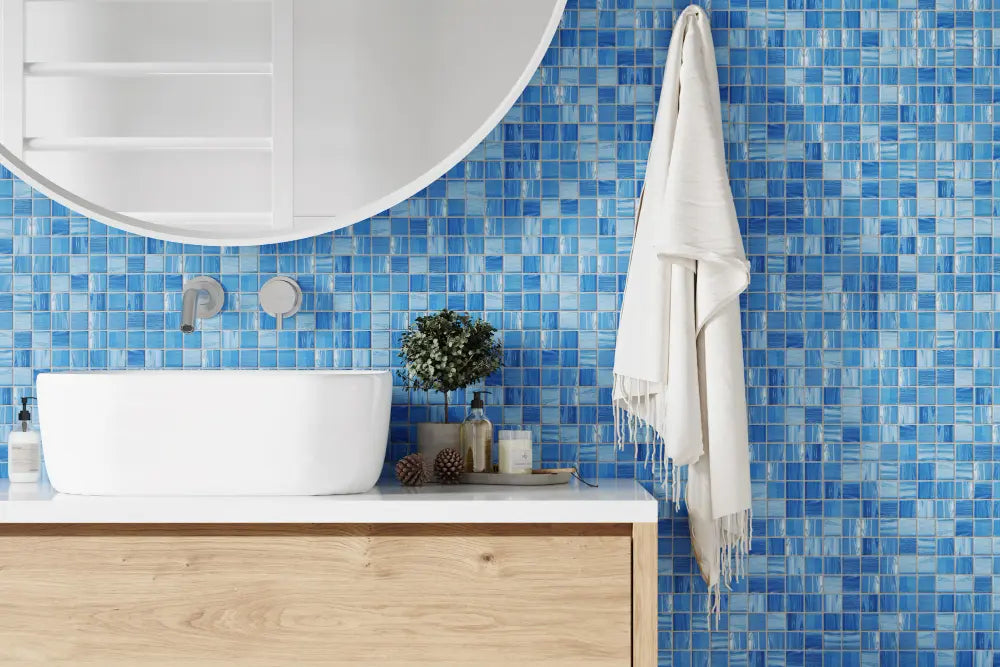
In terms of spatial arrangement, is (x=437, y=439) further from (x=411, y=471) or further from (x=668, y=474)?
(x=668, y=474)

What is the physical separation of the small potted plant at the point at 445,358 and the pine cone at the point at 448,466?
7 centimetres

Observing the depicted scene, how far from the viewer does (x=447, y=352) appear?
149 centimetres

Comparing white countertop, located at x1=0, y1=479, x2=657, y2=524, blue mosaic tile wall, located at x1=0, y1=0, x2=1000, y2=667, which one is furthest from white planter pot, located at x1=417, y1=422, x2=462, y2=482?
white countertop, located at x1=0, y1=479, x2=657, y2=524

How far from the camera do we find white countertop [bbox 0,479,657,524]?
1247 millimetres

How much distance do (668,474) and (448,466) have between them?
43 centimetres

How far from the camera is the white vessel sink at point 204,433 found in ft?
4.24

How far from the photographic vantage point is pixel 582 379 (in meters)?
1.66

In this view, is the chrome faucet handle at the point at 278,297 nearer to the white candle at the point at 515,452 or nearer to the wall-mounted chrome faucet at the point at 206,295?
the wall-mounted chrome faucet at the point at 206,295

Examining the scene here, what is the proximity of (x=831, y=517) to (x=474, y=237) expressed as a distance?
812mm

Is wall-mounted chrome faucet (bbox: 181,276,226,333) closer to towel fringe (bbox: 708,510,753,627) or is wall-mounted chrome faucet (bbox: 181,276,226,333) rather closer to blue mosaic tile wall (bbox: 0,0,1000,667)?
blue mosaic tile wall (bbox: 0,0,1000,667)

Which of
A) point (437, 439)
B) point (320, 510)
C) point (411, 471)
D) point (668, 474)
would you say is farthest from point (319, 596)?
point (668, 474)

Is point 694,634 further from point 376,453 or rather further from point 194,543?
point 194,543

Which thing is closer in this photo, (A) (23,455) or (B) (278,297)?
(A) (23,455)

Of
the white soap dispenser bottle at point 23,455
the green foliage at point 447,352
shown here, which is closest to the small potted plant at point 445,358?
the green foliage at point 447,352
